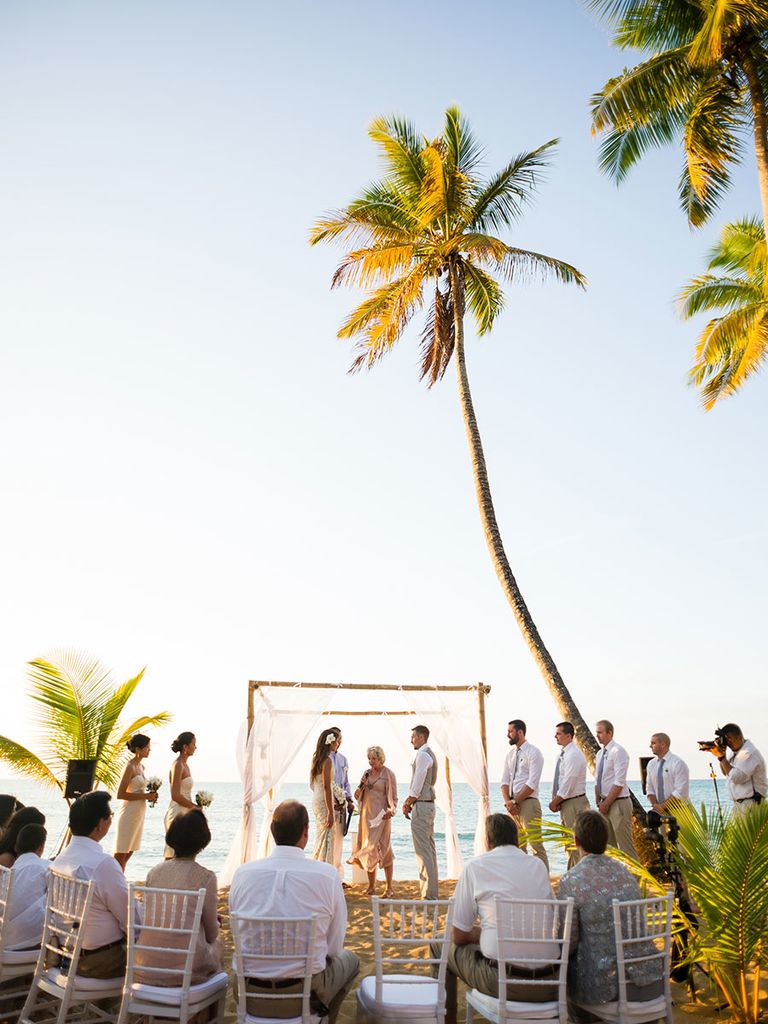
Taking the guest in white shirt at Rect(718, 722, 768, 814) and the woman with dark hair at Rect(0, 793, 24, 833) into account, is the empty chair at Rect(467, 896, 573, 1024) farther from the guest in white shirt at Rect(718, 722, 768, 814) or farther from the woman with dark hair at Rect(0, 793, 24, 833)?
the guest in white shirt at Rect(718, 722, 768, 814)

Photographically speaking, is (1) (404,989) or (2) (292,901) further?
(1) (404,989)

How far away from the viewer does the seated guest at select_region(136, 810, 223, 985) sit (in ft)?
12.6

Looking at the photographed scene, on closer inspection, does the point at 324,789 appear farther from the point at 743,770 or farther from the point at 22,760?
the point at 743,770

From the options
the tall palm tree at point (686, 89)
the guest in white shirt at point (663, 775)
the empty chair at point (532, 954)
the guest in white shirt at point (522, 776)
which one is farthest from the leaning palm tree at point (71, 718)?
the tall palm tree at point (686, 89)

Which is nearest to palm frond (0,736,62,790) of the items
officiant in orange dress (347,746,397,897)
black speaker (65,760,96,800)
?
black speaker (65,760,96,800)

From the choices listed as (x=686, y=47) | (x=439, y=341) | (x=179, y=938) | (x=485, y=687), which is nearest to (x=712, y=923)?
(x=179, y=938)

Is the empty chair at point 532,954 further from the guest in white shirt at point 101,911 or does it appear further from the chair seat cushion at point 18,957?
the chair seat cushion at point 18,957

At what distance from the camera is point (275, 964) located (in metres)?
3.58

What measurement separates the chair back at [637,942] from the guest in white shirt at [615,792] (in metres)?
4.25

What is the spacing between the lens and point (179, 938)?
384cm

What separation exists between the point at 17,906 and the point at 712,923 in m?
4.07

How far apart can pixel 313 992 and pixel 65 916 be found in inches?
52.6

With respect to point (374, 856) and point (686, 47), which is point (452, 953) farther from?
point (686, 47)

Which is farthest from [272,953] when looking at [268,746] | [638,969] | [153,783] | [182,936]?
[268,746]
